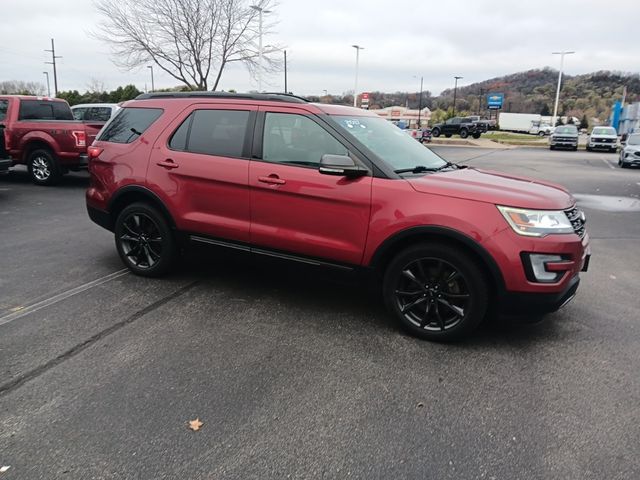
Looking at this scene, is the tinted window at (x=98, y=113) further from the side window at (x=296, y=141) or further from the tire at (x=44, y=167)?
the side window at (x=296, y=141)

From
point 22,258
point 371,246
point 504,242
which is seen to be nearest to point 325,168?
point 371,246

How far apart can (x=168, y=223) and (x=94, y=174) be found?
117cm

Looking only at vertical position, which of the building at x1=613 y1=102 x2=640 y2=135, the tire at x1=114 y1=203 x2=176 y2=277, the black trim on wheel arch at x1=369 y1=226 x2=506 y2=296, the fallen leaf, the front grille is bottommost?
the fallen leaf

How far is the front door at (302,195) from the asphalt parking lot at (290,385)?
28 cm

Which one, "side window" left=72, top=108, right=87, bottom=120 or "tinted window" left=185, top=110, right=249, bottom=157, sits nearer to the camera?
"tinted window" left=185, top=110, right=249, bottom=157

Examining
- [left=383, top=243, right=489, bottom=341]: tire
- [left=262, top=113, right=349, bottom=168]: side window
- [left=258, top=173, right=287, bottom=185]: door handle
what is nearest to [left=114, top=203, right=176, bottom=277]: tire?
[left=258, top=173, right=287, bottom=185]: door handle

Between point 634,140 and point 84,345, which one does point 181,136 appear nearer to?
point 84,345

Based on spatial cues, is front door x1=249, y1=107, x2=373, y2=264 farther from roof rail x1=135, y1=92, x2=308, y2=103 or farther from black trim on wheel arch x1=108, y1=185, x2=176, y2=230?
black trim on wheel arch x1=108, y1=185, x2=176, y2=230

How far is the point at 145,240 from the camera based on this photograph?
5.02m

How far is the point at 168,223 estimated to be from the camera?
15.8 ft

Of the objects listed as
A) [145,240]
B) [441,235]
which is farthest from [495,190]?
[145,240]

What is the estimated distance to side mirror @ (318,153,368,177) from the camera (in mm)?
3727

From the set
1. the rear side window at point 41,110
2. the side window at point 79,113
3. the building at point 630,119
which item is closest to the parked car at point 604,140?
the building at point 630,119

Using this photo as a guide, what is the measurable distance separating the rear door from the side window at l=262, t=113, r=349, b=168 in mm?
211
